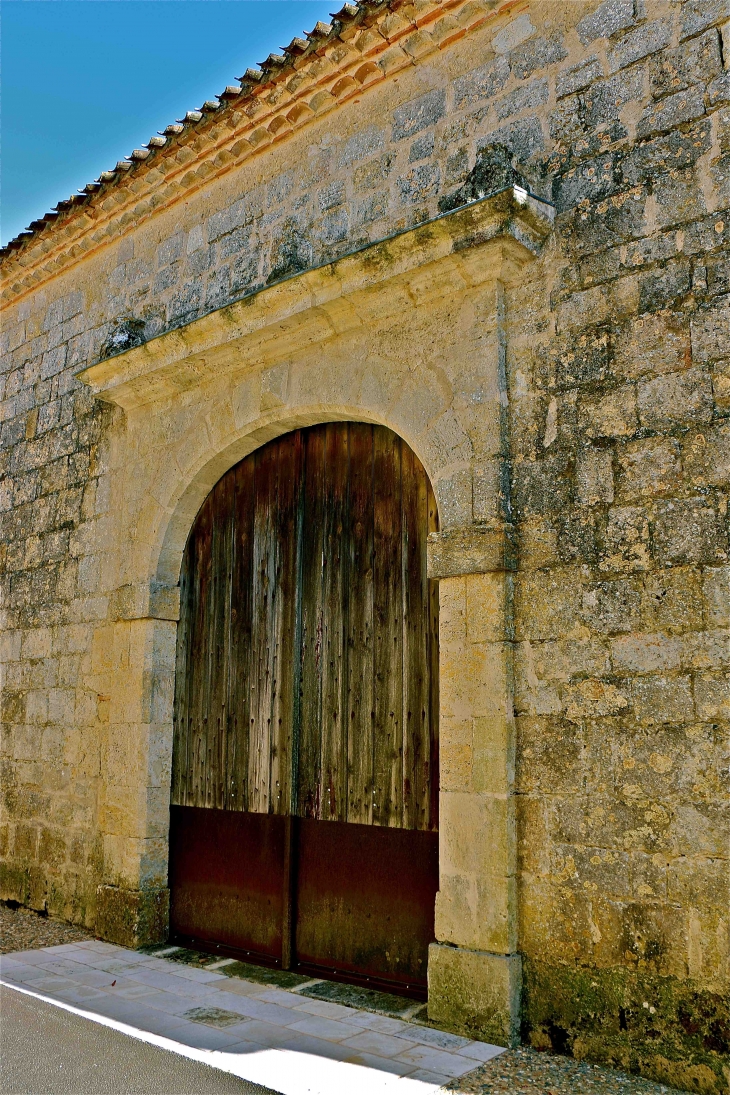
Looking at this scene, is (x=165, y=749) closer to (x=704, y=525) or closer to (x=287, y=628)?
(x=287, y=628)

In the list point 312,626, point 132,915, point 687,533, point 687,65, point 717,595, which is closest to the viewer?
point 717,595

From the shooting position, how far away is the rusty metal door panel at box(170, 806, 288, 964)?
4.48 m

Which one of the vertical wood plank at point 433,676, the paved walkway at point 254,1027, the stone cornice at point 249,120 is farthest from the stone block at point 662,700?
the stone cornice at point 249,120

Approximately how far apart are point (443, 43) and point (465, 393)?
1.81 metres

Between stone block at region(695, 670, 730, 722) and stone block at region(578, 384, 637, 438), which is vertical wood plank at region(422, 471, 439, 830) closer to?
stone block at region(578, 384, 637, 438)

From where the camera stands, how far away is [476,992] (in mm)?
3270

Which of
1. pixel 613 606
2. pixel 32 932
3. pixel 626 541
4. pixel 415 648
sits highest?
pixel 626 541

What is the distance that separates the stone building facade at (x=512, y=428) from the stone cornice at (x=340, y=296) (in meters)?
0.02

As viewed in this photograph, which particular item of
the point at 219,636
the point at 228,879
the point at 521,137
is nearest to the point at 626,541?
the point at 521,137

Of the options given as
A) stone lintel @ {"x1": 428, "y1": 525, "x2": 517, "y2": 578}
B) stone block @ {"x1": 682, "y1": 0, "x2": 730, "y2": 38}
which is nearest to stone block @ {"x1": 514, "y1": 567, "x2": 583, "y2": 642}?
stone lintel @ {"x1": 428, "y1": 525, "x2": 517, "y2": 578}

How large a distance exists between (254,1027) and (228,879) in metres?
1.31

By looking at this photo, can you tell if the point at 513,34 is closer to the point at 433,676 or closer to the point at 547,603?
the point at 547,603

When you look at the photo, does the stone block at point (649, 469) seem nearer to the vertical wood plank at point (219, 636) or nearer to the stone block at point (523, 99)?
the stone block at point (523, 99)

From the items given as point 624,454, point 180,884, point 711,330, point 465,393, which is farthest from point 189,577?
point 711,330
